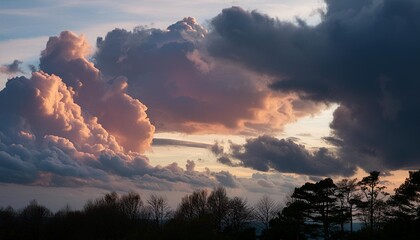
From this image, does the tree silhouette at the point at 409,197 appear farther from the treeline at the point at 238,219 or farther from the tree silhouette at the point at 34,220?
the tree silhouette at the point at 34,220

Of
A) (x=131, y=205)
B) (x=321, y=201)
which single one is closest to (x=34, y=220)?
(x=131, y=205)

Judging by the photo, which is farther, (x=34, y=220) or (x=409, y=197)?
(x=34, y=220)

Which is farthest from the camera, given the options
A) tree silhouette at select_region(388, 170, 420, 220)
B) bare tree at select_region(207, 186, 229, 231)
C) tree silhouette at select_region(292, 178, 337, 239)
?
bare tree at select_region(207, 186, 229, 231)

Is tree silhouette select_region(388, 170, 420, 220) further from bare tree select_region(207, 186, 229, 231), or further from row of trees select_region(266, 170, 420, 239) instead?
bare tree select_region(207, 186, 229, 231)

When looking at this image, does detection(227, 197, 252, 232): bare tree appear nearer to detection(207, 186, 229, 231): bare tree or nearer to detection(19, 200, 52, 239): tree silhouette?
detection(207, 186, 229, 231): bare tree

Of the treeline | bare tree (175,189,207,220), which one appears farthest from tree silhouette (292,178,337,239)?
bare tree (175,189,207,220)

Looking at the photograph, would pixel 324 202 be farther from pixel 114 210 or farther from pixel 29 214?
pixel 29 214

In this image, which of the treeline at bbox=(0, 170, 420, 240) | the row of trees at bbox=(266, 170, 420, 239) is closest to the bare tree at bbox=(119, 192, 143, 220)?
the treeline at bbox=(0, 170, 420, 240)

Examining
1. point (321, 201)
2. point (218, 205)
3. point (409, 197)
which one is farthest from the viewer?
point (218, 205)

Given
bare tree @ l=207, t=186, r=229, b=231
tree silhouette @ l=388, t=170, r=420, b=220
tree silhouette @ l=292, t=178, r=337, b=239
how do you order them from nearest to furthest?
tree silhouette @ l=388, t=170, r=420, b=220 → tree silhouette @ l=292, t=178, r=337, b=239 → bare tree @ l=207, t=186, r=229, b=231

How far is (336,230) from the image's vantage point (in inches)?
3903

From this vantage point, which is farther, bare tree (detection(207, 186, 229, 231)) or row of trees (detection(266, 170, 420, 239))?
bare tree (detection(207, 186, 229, 231))

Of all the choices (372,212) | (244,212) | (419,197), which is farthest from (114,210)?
(419,197)

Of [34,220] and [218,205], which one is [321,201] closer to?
[218,205]
